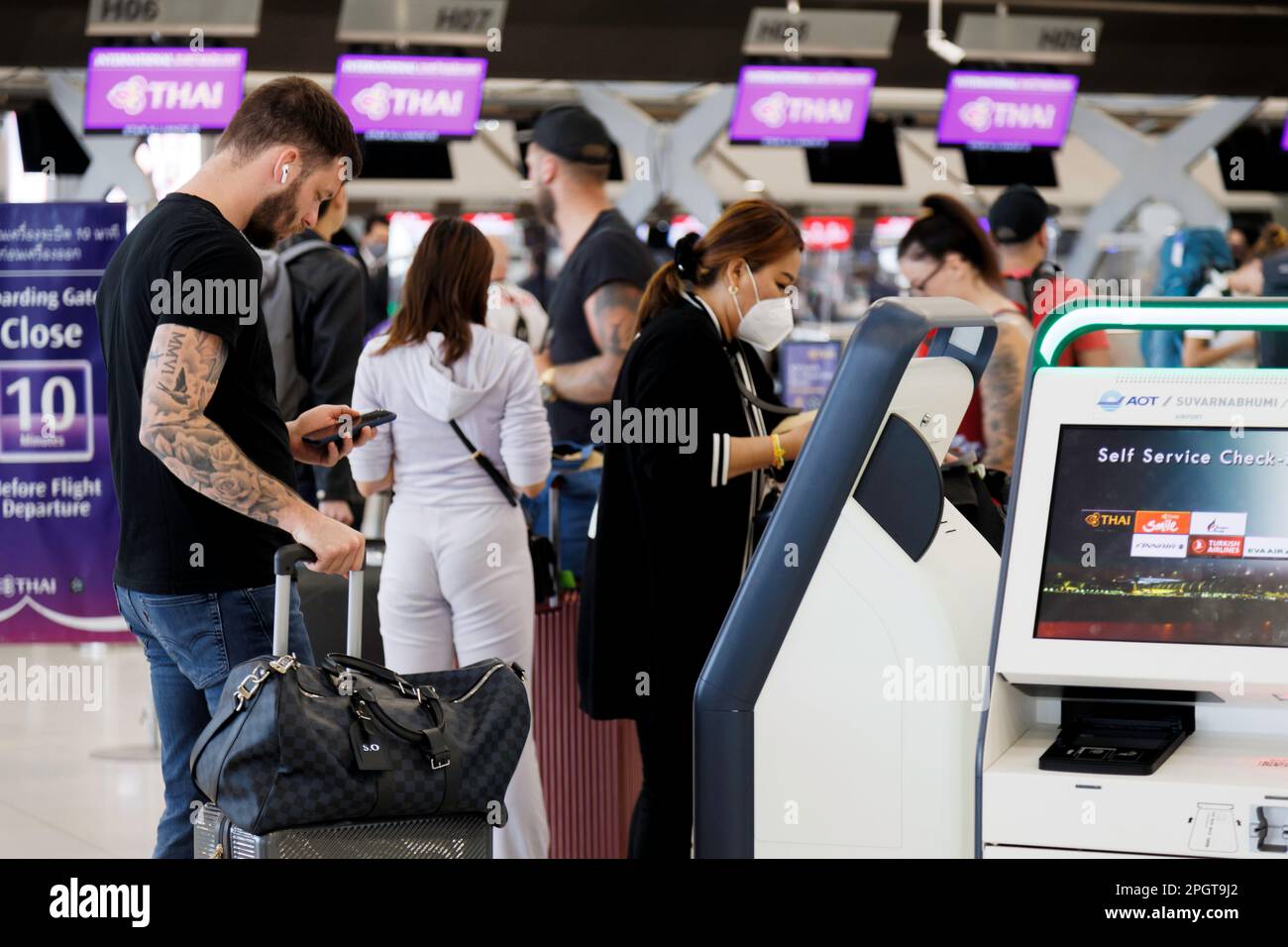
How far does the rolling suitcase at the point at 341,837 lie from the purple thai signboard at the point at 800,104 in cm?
866

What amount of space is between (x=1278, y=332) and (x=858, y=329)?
0.90m

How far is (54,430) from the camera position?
5.16m

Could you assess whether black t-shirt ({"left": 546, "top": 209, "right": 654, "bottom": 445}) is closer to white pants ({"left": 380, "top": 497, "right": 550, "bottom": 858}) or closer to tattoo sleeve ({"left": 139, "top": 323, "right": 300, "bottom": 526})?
white pants ({"left": 380, "top": 497, "right": 550, "bottom": 858})

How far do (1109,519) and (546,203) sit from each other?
2812 mm

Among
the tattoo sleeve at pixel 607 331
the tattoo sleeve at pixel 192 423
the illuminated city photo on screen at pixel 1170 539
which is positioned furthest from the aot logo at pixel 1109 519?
the tattoo sleeve at pixel 607 331

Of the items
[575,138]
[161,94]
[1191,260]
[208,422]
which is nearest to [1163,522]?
[208,422]

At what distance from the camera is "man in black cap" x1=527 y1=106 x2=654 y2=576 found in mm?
4285

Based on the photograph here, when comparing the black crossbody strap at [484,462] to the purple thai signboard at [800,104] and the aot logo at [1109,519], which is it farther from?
the purple thai signboard at [800,104]

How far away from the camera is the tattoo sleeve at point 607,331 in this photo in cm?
427

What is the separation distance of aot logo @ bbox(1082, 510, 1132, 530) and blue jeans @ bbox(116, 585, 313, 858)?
1.26m

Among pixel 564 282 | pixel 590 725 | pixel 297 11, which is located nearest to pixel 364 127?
pixel 297 11

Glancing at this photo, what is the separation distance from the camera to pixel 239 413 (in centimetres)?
250

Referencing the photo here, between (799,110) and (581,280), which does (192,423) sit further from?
(799,110)

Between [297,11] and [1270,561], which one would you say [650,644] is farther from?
[297,11]
